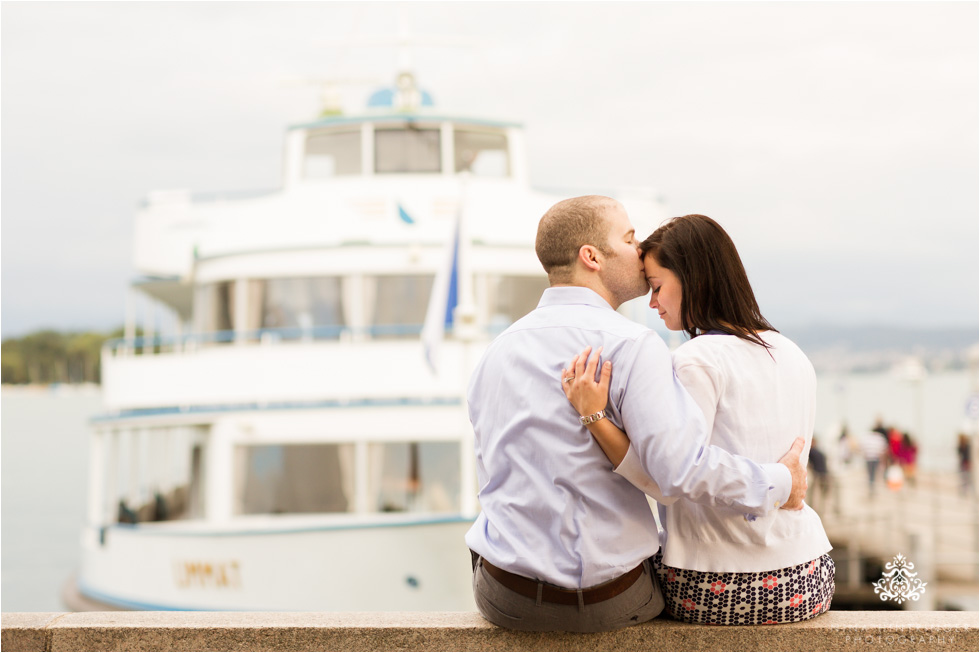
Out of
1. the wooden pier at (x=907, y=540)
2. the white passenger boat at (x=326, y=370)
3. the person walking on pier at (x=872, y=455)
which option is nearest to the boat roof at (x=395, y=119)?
the white passenger boat at (x=326, y=370)

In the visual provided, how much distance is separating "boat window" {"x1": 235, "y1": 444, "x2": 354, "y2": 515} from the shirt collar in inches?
270

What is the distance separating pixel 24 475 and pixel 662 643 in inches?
1693

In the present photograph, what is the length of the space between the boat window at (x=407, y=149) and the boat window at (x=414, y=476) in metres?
3.55

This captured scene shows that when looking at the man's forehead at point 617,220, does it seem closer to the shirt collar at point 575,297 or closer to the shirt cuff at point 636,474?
the shirt collar at point 575,297

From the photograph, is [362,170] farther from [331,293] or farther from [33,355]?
[33,355]

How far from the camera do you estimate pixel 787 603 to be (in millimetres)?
2443

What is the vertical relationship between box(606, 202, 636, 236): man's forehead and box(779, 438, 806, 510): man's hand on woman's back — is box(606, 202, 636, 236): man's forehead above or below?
above

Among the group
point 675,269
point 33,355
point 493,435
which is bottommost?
point 33,355

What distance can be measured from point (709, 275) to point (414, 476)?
22.7 feet

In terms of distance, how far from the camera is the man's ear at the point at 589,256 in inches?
93.8

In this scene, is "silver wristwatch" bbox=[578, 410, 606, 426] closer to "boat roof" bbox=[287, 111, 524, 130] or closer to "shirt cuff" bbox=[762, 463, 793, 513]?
"shirt cuff" bbox=[762, 463, 793, 513]

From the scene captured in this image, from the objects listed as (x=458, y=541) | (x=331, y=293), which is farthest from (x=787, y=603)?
(x=331, y=293)

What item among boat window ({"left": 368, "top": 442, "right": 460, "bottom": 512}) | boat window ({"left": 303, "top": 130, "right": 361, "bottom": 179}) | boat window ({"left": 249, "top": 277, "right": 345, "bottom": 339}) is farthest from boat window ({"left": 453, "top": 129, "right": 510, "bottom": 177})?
boat window ({"left": 368, "top": 442, "right": 460, "bottom": 512})

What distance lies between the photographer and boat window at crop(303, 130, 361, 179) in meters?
11.3
